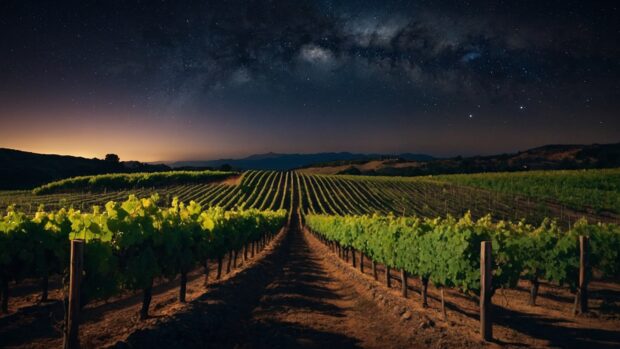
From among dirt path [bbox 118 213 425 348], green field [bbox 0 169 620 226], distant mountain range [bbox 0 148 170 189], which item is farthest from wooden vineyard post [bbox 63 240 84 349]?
distant mountain range [bbox 0 148 170 189]

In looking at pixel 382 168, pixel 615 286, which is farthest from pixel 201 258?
pixel 382 168

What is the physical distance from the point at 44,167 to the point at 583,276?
441 ft

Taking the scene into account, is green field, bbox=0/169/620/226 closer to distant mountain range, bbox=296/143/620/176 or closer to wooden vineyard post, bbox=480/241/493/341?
distant mountain range, bbox=296/143/620/176

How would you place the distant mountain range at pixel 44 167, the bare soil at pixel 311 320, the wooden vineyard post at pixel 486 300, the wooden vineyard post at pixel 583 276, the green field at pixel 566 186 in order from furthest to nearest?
the distant mountain range at pixel 44 167 < the green field at pixel 566 186 < the wooden vineyard post at pixel 583 276 < the bare soil at pixel 311 320 < the wooden vineyard post at pixel 486 300

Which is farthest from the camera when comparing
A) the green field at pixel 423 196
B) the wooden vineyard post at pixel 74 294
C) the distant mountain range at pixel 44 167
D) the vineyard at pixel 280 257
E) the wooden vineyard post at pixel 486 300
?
the distant mountain range at pixel 44 167

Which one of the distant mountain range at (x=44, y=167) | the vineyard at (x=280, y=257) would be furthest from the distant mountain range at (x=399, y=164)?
the vineyard at (x=280, y=257)

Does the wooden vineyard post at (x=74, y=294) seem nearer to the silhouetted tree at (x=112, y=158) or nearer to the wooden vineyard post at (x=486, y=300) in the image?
the wooden vineyard post at (x=486, y=300)

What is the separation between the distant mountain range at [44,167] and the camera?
98875 millimetres

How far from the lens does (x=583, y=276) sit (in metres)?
12.4

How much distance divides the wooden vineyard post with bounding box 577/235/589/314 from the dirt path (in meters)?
5.92

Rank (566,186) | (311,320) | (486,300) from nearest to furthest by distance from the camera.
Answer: (486,300)
(311,320)
(566,186)

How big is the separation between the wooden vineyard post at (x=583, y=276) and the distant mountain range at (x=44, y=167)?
A: 369 feet

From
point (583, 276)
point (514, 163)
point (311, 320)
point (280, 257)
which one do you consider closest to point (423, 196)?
point (280, 257)

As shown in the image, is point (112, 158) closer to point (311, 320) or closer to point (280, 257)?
point (280, 257)
